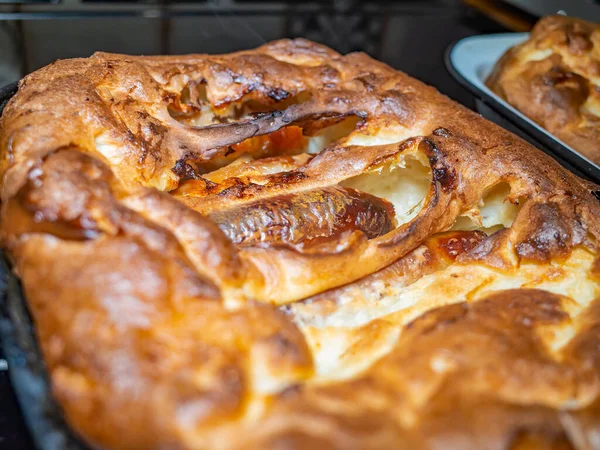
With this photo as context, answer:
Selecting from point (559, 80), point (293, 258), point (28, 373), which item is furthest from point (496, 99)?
point (28, 373)

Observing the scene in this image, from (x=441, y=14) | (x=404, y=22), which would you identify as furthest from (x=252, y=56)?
(x=441, y=14)

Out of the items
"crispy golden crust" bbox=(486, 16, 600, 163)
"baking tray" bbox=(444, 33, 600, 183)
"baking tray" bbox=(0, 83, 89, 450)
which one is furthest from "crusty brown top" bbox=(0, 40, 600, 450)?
"crispy golden crust" bbox=(486, 16, 600, 163)

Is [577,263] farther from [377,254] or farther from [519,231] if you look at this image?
[377,254]

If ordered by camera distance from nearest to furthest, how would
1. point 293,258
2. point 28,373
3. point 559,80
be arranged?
point 28,373 → point 293,258 → point 559,80

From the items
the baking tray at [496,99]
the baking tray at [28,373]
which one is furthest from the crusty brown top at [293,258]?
the baking tray at [496,99]

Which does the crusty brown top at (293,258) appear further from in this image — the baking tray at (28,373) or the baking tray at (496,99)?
the baking tray at (496,99)

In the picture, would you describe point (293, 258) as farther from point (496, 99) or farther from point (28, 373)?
point (496, 99)
